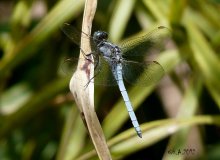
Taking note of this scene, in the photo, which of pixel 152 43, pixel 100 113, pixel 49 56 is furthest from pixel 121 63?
pixel 49 56

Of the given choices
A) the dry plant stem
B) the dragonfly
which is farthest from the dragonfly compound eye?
the dry plant stem

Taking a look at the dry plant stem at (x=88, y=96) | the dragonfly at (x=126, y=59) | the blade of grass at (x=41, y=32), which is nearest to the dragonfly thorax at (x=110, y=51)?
the dragonfly at (x=126, y=59)

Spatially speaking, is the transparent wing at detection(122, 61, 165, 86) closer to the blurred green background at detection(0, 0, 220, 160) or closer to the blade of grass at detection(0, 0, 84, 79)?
the blurred green background at detection(0, 0, 220, 160)

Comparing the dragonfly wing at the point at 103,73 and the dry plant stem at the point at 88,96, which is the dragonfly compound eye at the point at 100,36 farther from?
the dry plant stem at the point at 88,96

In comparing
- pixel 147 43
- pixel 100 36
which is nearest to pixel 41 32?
pixel 100 36

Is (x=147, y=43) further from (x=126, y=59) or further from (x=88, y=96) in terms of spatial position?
(x=88, y=96)

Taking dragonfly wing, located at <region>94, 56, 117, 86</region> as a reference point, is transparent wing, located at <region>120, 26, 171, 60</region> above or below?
above

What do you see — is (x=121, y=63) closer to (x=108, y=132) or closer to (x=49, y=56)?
(x=108, y=132)
